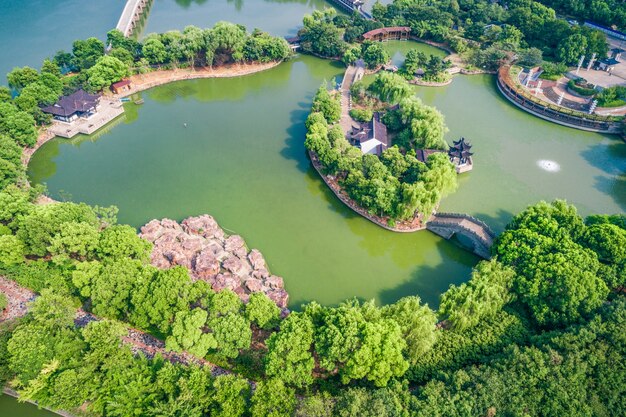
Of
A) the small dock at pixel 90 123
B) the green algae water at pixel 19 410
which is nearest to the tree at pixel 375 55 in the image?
the small dock at pixel 90 123

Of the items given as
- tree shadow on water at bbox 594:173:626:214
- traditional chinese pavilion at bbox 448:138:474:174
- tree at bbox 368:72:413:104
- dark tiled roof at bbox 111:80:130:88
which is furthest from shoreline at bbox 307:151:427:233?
dark tiled roof at bbox 111:80:130:88

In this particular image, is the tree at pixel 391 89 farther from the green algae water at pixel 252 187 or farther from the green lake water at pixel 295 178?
the green algae water at pixel 252 187

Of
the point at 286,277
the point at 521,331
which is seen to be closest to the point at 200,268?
the point at 286,277

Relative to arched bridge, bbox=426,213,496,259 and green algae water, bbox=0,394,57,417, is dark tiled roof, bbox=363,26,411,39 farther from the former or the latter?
green algae water, bbox=0,394,57,417

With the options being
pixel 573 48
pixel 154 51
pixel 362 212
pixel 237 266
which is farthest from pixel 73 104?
pixel 573 48

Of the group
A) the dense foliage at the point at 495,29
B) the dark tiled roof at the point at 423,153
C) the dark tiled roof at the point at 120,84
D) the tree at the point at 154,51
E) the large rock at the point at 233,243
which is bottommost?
the large rock at the point at 233,243
